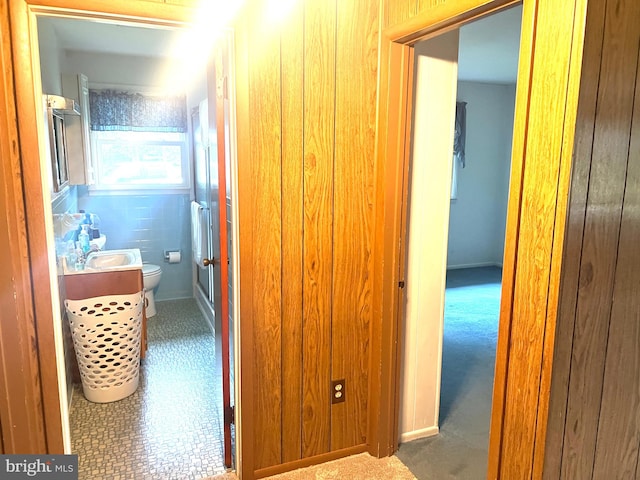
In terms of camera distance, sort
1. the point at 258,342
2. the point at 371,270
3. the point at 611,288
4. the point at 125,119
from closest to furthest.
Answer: the point at 611,288
the point at 258,342
the point at 371,270
the point at 125,119

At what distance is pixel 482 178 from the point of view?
254 inches

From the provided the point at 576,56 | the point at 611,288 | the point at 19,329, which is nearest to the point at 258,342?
the point at 19,329

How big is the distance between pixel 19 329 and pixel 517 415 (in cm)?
178

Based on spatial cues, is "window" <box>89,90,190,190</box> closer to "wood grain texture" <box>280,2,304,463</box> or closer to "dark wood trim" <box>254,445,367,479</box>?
"wood grain texture" <box>280,2,304,463</box>

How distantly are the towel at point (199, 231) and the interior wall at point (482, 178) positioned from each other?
11.2ft

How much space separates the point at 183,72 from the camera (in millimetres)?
4609

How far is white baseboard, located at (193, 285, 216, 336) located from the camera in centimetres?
417

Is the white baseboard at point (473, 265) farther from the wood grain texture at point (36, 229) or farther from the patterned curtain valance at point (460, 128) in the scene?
the wood grain texture at point (36, 229)

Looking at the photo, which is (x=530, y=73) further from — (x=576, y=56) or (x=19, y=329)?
(x=19, y=329)

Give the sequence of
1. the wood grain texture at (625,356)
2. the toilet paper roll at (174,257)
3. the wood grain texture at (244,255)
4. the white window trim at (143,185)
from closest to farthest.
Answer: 1. the wood grain texture at (625,356)
2. the wood grain texture at (244,255)
3. the white window trim at (143,185)
4. the toilet paper roll at (174,257)

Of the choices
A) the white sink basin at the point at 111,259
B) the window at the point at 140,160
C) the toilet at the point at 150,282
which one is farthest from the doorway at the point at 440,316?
the window at the point at 140,160

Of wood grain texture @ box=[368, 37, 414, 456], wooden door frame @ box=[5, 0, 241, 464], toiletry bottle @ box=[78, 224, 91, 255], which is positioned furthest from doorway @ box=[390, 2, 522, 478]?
toiletry bottle @ box=[78, 224, 91, 255]

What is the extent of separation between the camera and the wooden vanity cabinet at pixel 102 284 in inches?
116

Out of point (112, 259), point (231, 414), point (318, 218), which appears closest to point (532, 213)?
point (318, 218)
